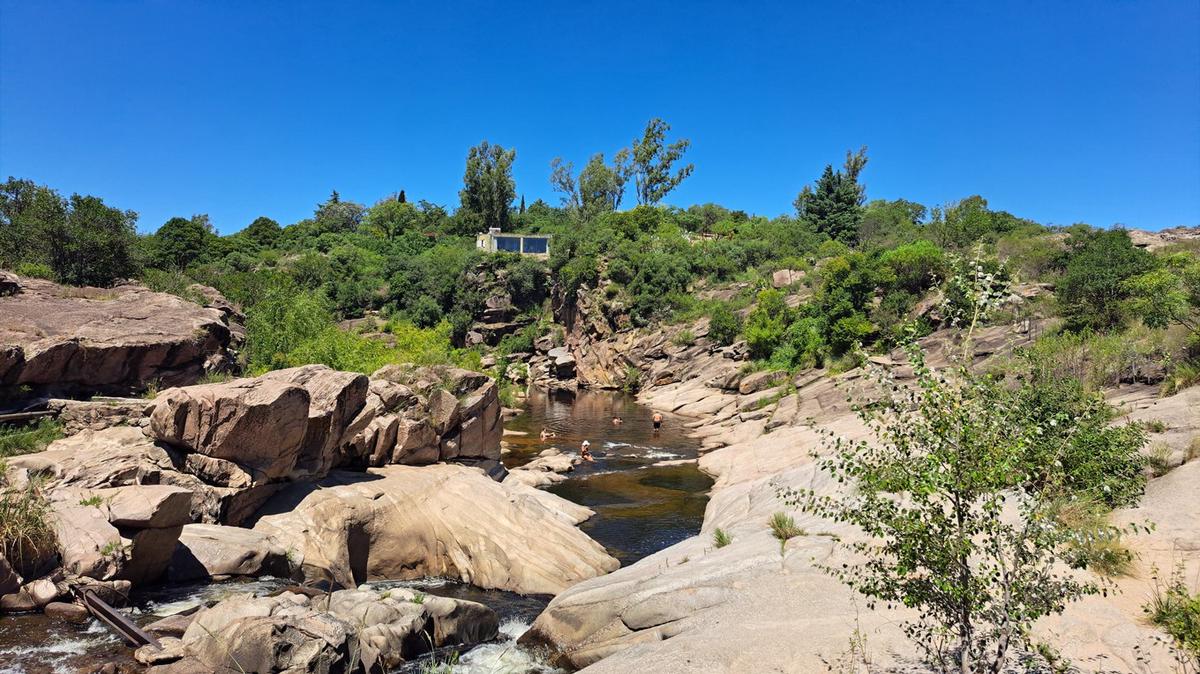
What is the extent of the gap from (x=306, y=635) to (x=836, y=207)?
8080cm

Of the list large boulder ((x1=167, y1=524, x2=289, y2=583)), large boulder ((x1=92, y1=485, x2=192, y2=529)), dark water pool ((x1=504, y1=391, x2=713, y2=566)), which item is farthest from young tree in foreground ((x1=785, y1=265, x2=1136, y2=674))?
dark water pool ((x1=504, y1=391, x2=713, y2=566))

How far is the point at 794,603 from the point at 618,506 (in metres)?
13.4

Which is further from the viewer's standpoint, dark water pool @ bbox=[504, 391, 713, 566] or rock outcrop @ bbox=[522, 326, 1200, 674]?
dark water pool @ bbox=[504, 391, 713, 566]

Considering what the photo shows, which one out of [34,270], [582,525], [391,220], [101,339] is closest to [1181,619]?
[582,525]

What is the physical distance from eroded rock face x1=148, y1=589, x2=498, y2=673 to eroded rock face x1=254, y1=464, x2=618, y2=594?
12.3 ft

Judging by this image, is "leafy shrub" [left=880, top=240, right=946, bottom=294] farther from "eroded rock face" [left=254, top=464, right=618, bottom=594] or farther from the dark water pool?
"eroded rock face" [left=254, top=464, right=618, bottom=594]

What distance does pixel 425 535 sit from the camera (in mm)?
16219

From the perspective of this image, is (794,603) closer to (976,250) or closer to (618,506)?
(976,250)

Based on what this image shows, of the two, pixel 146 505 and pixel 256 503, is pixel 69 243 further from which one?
pixel 146 505

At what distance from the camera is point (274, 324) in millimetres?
31578

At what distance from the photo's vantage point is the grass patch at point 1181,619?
23.5ft

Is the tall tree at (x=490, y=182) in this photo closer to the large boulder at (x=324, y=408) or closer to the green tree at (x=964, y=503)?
the large boulder at (x=324, y=408)

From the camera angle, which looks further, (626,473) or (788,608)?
(626,473)

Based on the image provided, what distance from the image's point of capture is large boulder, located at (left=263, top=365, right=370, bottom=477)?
1648 cm
